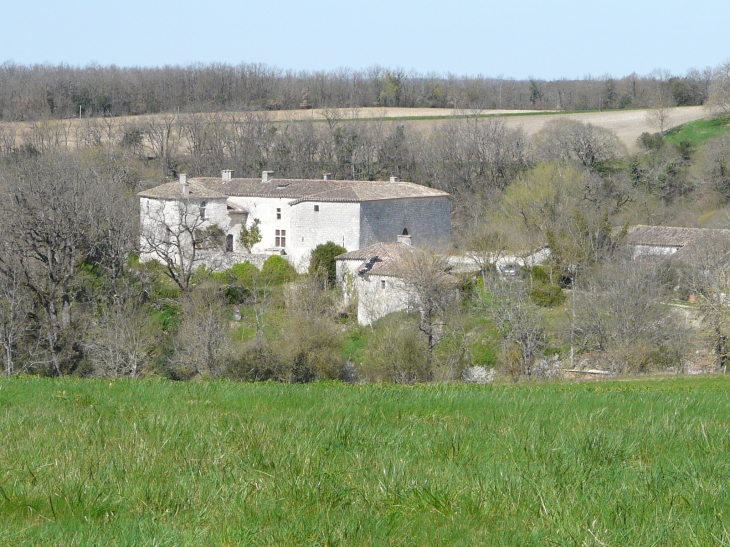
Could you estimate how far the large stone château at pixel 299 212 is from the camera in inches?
1927

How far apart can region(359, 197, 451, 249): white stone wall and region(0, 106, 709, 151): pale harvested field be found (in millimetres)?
30090

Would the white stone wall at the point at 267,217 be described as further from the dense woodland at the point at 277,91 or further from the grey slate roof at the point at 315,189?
the dense woodland at the point at 277,91

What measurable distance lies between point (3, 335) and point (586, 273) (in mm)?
26245

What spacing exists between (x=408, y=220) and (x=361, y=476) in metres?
47.7

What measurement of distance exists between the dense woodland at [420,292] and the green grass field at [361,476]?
23.3 metres

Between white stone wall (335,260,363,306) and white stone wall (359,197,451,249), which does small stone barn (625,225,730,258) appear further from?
white stone wall (335,260,363,306)

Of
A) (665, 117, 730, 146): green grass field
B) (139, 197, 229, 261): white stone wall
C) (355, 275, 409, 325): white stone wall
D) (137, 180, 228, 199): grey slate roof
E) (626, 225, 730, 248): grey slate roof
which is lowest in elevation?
(355, 275, 409, 325): white stone wall

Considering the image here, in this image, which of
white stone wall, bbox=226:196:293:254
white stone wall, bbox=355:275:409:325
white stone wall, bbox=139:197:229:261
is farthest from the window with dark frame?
white stone wall, bbox=355:275:409:325

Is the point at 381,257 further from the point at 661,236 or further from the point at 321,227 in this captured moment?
the point at 661,236

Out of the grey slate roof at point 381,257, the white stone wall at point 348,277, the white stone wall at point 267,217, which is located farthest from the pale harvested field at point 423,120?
the white stone wall at point 348,277

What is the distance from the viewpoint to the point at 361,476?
501 centimetres

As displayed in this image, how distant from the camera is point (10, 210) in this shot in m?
40.1

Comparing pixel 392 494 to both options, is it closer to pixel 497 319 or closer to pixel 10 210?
pixel 497 319

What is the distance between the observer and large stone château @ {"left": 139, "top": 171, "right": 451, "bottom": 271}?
4894 centimetres
